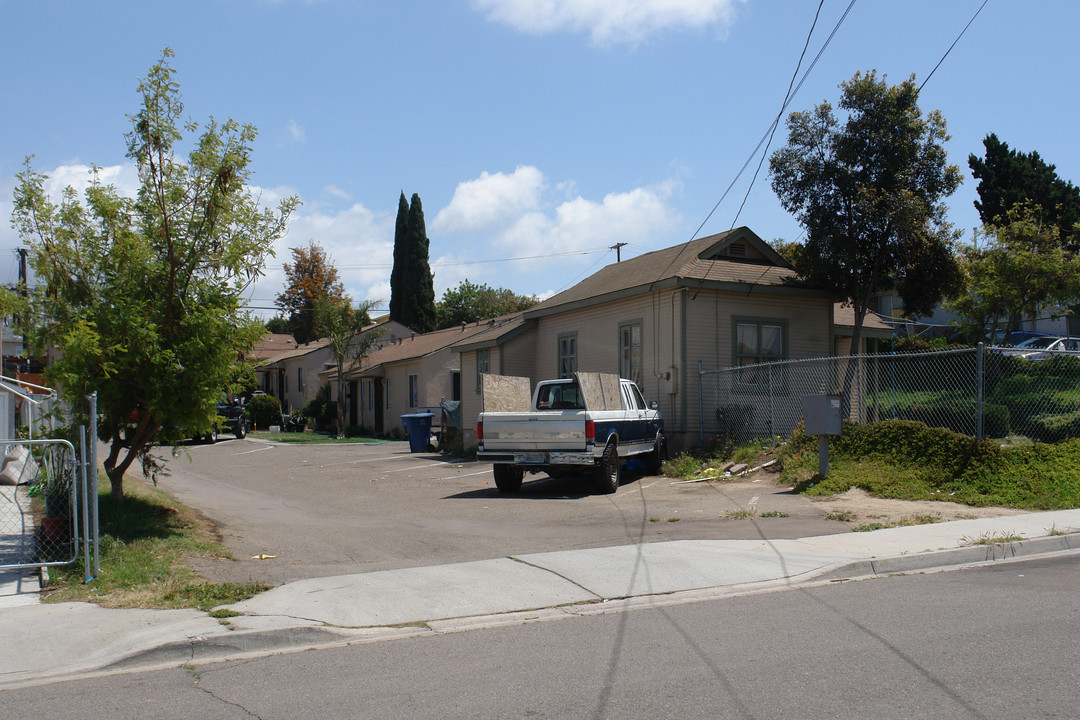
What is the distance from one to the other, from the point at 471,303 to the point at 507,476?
56659 millimetres

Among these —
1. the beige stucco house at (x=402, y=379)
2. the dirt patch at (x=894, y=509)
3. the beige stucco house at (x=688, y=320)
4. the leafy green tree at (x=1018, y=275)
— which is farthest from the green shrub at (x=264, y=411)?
the dirt patch at (x=894, y=509)

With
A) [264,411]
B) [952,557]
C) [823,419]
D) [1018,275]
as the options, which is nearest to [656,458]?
[823,419]

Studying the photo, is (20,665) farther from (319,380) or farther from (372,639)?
(319,380)

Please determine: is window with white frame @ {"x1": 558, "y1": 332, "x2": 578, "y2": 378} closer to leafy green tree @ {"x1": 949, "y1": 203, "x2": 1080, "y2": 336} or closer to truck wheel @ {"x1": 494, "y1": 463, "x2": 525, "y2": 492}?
truck wheel @ {"x1": 494, "y1": 463, "x2": 525, "y2": 492}

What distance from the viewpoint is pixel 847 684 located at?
489 centimetres

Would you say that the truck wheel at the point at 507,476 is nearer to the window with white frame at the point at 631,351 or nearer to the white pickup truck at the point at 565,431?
the white pickup truck at the point at 565,431

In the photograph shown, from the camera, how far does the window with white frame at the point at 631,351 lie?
20.5 metres

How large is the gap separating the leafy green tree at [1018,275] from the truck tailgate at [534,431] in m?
17.1

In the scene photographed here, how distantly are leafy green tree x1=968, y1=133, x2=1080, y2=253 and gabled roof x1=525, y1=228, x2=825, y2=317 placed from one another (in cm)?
2321

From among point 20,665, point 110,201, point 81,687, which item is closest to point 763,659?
point 81,687

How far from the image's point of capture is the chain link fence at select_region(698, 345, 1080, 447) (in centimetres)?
1393

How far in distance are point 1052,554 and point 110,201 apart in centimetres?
1146

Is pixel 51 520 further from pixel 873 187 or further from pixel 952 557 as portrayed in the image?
pixel 873 187

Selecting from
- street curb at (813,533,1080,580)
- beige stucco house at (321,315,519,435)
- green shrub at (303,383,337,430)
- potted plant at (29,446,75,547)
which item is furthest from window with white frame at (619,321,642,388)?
green shrub at (303,383,337,430)
